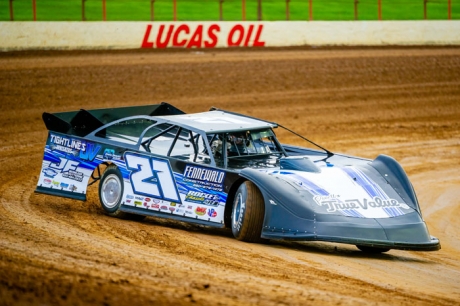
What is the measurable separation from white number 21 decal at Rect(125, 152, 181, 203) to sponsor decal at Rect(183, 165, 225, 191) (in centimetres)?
24

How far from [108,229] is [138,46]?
18.8 metres

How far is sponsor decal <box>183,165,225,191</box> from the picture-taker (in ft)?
32.4

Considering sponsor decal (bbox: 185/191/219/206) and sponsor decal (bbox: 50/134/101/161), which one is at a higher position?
sponsor decal (bbox: 50/134/101/161)

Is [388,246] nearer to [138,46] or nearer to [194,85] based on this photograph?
[194,85]

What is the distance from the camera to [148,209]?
34.6 feet

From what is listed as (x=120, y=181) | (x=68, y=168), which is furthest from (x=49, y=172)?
(x=120, y=181)

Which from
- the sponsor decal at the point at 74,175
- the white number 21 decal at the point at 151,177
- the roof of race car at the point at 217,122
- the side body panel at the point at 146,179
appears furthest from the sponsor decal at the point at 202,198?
the sponsor decal at the point at 74,175

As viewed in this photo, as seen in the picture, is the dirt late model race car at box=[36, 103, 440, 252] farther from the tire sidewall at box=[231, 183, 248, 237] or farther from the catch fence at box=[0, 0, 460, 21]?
the catch fence at box=[0, 0, 460, 21]

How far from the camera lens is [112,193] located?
11.0m

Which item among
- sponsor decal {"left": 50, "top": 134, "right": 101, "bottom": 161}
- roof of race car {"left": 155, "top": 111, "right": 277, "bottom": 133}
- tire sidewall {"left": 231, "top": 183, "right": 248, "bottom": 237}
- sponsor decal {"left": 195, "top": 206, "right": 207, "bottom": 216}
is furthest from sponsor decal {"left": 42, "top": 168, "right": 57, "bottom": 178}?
tire sidewall {"left": 231, "top": 183, "right": 248, "bottom": 237}

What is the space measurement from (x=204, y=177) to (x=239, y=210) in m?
0.64

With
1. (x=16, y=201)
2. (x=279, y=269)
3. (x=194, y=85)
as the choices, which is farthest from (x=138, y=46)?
(x=279, y=269)

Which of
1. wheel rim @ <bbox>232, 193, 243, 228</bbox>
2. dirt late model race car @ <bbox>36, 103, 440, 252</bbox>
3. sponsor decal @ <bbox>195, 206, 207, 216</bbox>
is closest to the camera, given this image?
dirt late model race car @ <bbox>36, 103, 440, 252</bbox>

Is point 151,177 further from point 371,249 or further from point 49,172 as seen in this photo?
point 371,249
